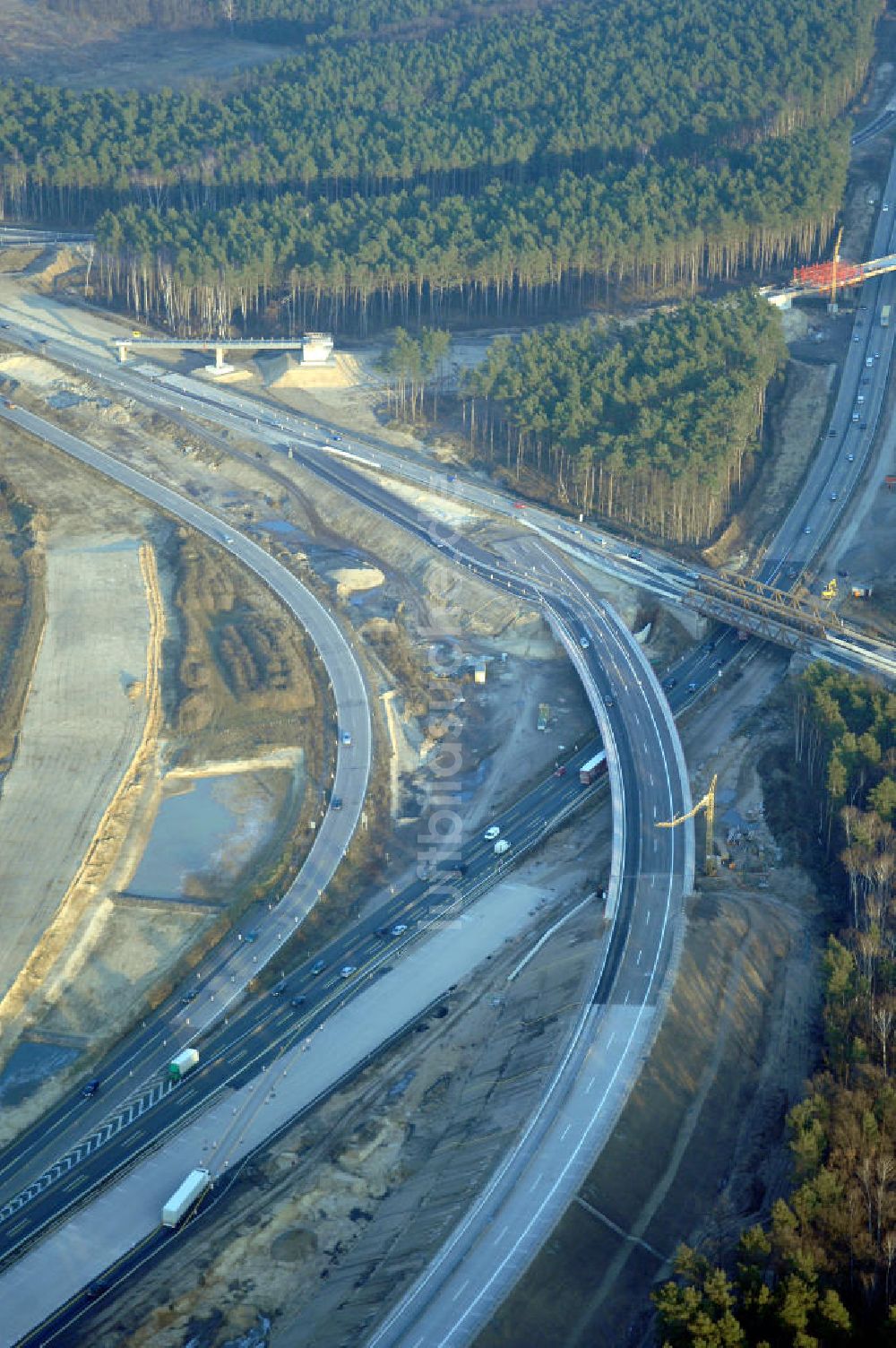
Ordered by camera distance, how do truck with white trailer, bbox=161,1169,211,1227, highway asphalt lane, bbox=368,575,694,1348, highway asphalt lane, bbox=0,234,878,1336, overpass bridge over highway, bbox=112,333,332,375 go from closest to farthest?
highway asphalt lane, bbox=368,575,694,1348 → truck with white trailer, bbox=161,1169,211,1227 → highway asphalt lane, bbox=0,234,878,1336 → overpass bridge over highway, bbox=112,333,332,375

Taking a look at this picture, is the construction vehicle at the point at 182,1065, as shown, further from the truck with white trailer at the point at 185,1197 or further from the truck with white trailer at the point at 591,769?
the truck with white trailer at the point at 591,769

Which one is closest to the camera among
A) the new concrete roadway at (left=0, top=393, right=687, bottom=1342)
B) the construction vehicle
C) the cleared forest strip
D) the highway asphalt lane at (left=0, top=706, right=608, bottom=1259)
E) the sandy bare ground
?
the new concrete roadway at (left=0, top=393, right=687, bottom=1342)

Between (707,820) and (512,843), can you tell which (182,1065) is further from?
(707,820)

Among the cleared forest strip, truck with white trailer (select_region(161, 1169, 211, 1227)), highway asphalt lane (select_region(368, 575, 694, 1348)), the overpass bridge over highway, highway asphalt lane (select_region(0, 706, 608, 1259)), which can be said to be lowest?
highway asphalt lane (select_region(0, 706, 608, 1259))

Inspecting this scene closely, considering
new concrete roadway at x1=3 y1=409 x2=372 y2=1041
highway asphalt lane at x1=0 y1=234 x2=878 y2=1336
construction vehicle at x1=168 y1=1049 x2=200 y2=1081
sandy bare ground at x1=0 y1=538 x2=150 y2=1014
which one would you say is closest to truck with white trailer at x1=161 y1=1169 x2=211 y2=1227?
construction vehicle at x1=168 y1=1049 x2=200 y2=1081

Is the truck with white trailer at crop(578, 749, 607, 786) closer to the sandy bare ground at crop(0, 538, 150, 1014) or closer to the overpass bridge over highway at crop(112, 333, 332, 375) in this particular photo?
the sandy bare ground at crop(0, 538, 150, 1014)

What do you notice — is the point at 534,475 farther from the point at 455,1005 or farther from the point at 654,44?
the point at 654,44
